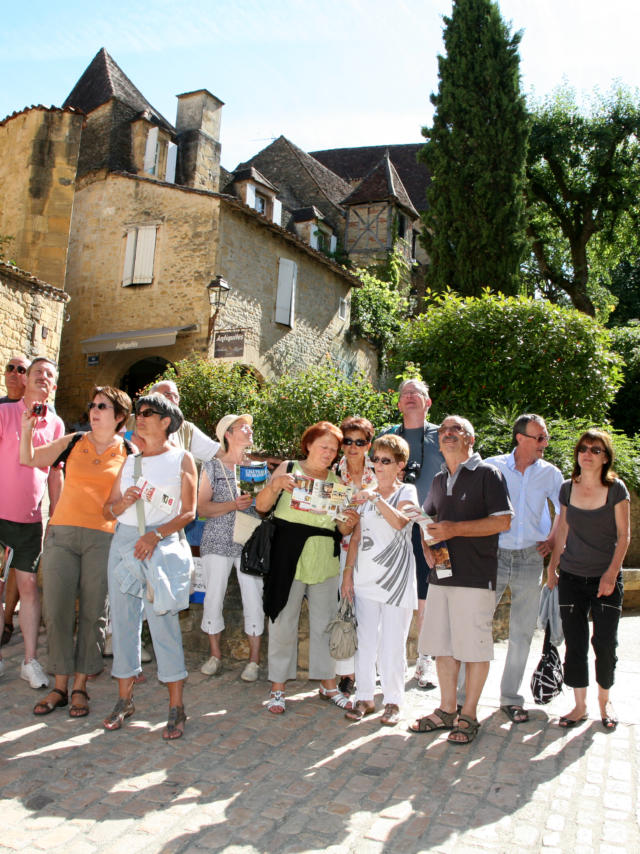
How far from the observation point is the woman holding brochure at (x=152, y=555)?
4172mm

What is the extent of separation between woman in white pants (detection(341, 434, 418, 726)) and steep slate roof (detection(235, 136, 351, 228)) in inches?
974

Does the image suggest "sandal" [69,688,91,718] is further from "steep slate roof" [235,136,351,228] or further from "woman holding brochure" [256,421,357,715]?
"steep slate roof" [235,136,351,228]

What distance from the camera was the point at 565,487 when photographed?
475cm

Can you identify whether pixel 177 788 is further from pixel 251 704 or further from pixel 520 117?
pixel 520 117

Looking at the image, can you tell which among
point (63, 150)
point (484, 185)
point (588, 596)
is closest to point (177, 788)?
point (588, 596)

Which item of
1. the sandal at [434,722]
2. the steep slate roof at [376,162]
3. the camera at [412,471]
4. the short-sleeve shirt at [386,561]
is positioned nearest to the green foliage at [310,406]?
the camera at [412,471]

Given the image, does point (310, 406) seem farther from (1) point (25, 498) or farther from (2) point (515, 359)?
(1) point (25, 498)

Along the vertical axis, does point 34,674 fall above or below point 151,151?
below

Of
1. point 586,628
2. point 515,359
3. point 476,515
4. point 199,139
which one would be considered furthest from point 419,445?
point 199,139

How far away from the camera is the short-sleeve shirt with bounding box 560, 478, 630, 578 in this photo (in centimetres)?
452

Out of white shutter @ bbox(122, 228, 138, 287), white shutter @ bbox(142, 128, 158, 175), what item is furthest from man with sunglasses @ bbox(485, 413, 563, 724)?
white shutter @ bbox(142, 128, 158, 175)

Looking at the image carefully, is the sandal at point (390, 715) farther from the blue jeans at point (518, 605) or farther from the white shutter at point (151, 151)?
the white shutter at point (151, 151)

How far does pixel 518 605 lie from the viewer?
15.5ft

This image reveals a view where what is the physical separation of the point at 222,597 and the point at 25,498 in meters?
1.53
